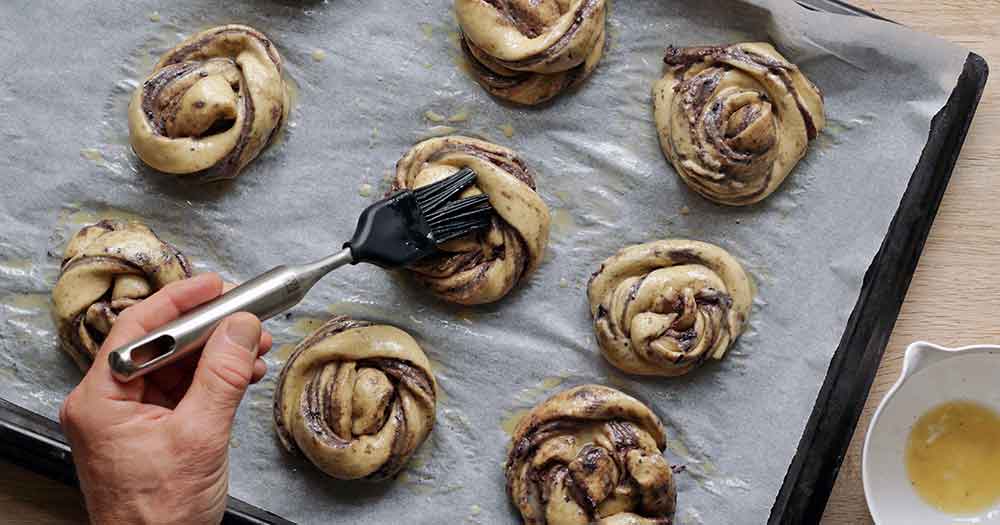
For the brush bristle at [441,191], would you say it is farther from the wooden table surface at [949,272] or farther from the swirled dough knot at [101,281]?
the wooden table surface at [949,272]

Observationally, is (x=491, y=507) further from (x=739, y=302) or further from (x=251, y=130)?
(x=251, y=130)

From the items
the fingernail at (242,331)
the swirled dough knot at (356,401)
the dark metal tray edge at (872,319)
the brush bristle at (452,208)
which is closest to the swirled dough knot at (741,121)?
the dark metal tray edge at (872,319)

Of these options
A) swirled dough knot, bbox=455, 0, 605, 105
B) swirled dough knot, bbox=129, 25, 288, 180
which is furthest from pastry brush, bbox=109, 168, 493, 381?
swirled dough knot, bbox=129, 25, 288, 180

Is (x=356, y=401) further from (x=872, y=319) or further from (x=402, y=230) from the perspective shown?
(x=872, y=319)

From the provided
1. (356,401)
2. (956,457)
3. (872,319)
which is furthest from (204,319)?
(956,457)

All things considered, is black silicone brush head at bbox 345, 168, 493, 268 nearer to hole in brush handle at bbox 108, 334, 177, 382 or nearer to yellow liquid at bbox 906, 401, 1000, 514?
hole in brush handle at bbox 108, 334, 177, 382

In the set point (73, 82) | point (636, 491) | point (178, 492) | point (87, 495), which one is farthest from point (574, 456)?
point (73, 82)
